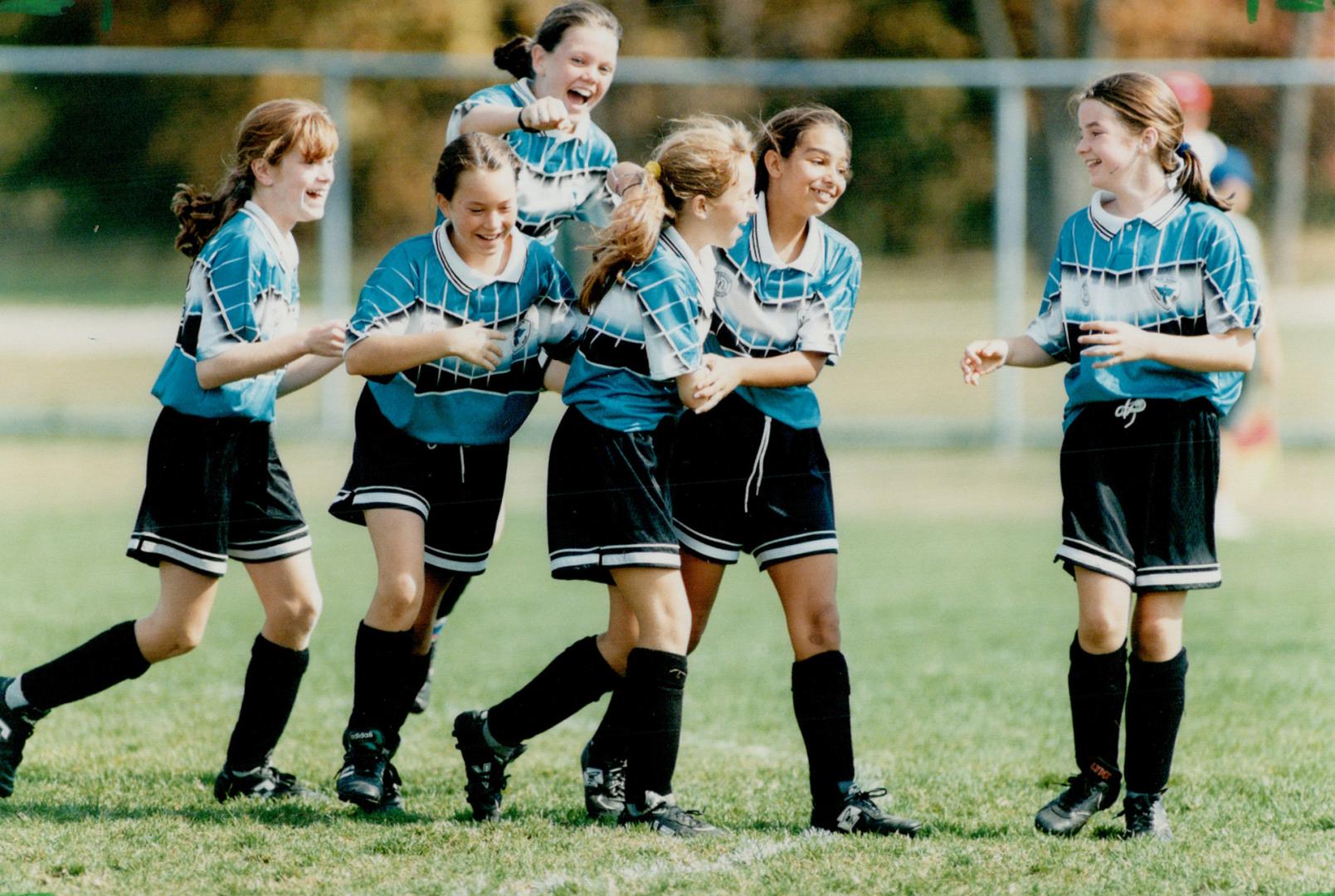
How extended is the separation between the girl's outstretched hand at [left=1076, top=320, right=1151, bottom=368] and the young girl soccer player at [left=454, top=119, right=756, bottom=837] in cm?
78

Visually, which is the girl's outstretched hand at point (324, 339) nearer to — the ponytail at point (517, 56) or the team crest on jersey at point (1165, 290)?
the ponytail at point (517, 56)

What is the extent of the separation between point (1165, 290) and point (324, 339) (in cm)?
178

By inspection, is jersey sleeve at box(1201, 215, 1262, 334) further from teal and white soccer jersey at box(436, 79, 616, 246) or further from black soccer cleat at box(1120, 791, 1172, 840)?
teal and white soccer jersey at box(436, 79, 616, 246)

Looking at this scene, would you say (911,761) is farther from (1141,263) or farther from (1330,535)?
(1330,535)

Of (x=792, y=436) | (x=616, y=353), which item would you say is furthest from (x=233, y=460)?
(x=792, y=436)

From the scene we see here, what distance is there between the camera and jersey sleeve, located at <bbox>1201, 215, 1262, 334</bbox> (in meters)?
3.58

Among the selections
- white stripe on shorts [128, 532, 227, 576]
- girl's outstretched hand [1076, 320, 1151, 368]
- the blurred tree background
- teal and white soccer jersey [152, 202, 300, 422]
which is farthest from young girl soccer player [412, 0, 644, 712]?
the blurred tree background

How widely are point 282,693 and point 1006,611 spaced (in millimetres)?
3674

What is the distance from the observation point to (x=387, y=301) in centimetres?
372

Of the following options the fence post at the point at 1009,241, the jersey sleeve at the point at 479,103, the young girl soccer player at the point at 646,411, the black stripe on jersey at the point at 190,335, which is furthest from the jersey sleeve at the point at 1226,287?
the fence post at the point at 1009,241

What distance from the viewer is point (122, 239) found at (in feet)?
51.2

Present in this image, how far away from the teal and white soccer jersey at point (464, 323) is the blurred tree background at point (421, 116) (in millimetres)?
9196

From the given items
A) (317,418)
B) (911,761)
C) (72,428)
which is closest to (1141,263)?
(911,761)

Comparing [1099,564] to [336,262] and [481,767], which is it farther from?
[336,262]
